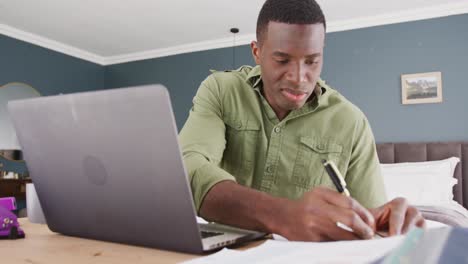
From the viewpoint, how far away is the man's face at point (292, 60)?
1.03m

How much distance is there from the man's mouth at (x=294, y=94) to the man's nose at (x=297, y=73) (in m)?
0.04

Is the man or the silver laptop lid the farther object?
the man

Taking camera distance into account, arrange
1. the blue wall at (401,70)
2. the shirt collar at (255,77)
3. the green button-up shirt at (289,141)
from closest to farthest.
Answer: the green button-up shirt at (289,141) < the shirt collar at (255,77) < the blue wall at (401,70)

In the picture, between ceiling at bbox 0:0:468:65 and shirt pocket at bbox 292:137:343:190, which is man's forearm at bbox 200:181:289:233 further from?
ceiling at bbox 0:0:468:65

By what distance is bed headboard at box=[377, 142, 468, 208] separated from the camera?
340 centimetres

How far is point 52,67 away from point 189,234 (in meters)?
4.88

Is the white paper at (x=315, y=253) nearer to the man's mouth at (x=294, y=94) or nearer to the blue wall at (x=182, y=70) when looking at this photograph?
the man's mouth at (x=294, y=94)

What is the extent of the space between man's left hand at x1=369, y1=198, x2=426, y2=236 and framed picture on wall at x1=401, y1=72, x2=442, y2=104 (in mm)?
3327

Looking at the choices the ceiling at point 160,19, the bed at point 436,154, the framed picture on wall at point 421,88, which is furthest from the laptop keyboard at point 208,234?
the framed picture on wall at point 421,88

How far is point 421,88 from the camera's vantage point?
3.74m

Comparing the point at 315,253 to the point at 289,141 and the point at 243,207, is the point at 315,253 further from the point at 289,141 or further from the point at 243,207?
the point at 289,141

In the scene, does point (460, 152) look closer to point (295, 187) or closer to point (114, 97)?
point (295, 187)

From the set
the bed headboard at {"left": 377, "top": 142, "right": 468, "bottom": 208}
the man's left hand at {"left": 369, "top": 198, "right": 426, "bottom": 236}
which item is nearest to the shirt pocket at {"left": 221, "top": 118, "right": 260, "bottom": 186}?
the man's left hand at {"left": 369, "top": 198, "right": 426, "bottom": 236}

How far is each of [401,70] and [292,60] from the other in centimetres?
312
